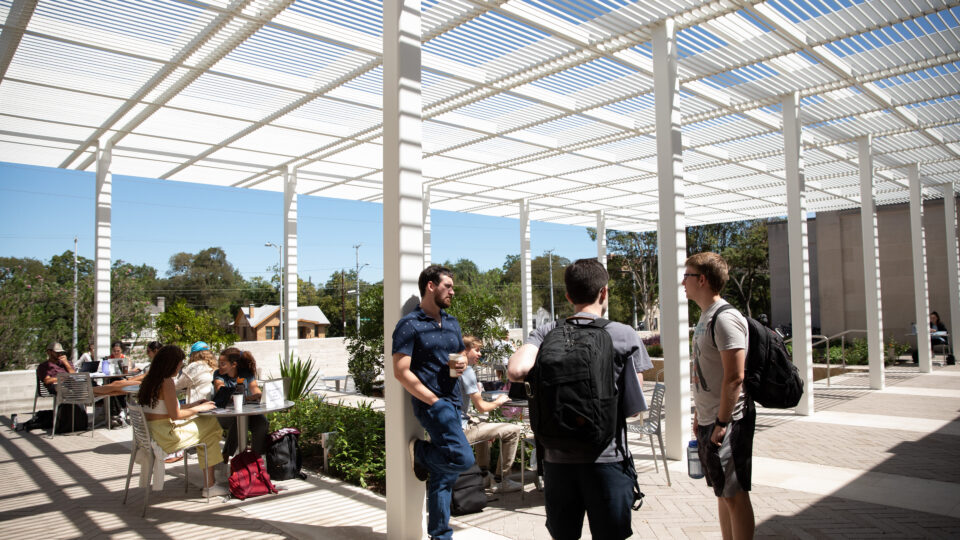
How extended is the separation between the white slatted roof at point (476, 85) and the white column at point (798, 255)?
0.52 m

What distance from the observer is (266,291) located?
2660 inches

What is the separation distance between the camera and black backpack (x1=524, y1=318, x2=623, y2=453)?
90.5 inches

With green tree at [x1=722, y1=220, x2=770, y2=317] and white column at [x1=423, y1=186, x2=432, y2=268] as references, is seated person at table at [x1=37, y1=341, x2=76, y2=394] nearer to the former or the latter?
white column at [x1=423, y1=186, x2=432, y2=268]

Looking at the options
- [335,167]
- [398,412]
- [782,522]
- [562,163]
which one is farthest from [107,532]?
[562,163]

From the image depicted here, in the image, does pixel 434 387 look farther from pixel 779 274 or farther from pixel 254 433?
pixel 779 274

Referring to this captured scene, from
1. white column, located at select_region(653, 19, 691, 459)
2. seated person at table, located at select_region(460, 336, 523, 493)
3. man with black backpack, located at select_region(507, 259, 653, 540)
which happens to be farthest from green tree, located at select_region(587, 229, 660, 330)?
man with black backpack, located at select_region(507, 259, 653, 540)

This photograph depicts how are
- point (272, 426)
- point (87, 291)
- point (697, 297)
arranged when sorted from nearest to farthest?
point (697, 297)
point (272, 426)
point (87, 291)

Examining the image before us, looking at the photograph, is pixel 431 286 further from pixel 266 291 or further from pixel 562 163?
pixel 266 291

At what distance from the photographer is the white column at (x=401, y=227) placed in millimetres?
3965

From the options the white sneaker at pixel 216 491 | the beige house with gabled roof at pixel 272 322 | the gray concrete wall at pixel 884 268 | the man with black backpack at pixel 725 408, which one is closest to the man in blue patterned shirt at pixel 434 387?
the man with black backpack at pixel 725 408

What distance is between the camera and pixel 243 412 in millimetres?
5289

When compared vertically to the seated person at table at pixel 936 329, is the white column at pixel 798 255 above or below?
above

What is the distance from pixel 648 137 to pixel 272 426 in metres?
8.19

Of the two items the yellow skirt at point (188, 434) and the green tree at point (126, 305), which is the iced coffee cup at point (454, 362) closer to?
the yellow skirt at point (188, 434)
